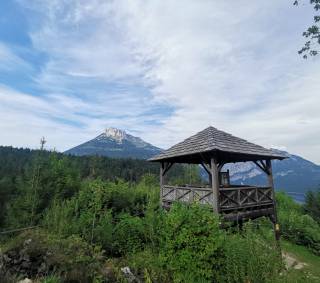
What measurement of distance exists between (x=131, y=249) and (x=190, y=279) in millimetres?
2505

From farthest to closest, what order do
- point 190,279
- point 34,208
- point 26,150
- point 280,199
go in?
1. point 26,150
2. point 280,199
3. point 34,208
4. point 190,279

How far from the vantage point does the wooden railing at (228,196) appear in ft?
34.4

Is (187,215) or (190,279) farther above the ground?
(187,215)

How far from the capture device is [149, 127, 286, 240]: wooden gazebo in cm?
1039

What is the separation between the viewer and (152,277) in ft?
18.2

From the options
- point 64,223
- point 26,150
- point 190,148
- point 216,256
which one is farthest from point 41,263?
point 26,150

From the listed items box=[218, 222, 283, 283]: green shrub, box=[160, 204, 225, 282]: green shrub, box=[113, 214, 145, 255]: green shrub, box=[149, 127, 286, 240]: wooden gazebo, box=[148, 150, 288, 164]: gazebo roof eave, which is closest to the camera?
box=[218, 222, 283, 283]: green shrub

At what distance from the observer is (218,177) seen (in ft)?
36.1

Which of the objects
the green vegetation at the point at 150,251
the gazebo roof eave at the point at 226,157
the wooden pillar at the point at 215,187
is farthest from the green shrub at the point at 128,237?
the gazebo roof eave at the point at 226,157

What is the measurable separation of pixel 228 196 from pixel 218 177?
862 mm

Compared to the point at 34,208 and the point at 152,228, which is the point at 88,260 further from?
the point at 34,208

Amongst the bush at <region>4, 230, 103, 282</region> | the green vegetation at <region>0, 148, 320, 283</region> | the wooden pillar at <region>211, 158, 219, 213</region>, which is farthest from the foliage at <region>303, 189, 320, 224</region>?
the bush at <region>4, 230, 103, 282</region>

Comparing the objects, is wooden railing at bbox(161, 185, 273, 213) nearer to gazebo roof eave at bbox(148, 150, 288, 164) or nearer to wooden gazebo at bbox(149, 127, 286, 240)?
wooden gazebo at bbox(149, 127, 286, 240)

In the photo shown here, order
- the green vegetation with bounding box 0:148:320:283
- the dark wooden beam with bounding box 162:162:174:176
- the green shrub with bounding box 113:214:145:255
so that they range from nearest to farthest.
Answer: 1. the green vegetation with bounding box 0:148:320:283
2. the green shrub with bounding box 113:214:145:255
3. the dark wooden beam with bounding box 162:162:174:176
